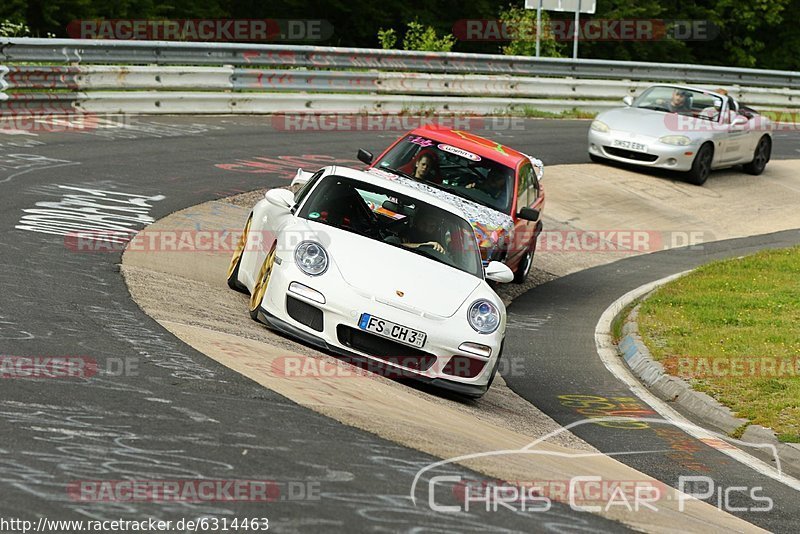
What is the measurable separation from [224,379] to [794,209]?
17.0m

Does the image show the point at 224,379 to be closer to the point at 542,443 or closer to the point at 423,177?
the point at 542,443

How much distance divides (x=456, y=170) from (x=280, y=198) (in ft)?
13.1

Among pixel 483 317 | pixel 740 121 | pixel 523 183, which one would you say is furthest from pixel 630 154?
pixel 483 317

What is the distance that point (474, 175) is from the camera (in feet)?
43.1

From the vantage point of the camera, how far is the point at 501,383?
32.8 ft

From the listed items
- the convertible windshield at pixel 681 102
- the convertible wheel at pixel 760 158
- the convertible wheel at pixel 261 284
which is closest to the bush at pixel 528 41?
the convertible wheel at pixel 760 158

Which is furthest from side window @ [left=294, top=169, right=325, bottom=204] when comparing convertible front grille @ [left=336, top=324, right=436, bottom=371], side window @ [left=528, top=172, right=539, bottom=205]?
side window @ [left=528, top=172, right=539, bottom=205]

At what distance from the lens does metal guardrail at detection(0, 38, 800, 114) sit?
64.2 feet

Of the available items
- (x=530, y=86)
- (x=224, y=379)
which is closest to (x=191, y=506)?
(x=224, y=379)

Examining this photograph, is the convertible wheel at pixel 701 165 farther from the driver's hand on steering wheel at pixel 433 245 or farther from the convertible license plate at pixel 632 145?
the driver's hand on steering wheel at pixel 433 245

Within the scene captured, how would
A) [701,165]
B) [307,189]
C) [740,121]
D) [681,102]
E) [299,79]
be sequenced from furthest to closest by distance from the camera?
[299,79]
[740,121]
[681,102]
[701,165]
[307,189]

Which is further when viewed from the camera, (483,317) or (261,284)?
(261,284)

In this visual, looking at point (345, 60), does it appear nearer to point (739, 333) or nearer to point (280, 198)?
point (739, 333)

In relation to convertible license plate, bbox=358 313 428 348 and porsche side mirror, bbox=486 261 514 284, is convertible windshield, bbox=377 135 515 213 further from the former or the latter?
convertible license plate, bbox=358 313 428 348
